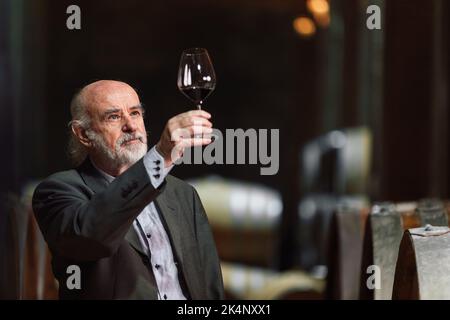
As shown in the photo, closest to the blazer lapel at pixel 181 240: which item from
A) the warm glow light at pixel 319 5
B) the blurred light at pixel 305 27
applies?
the warm glow light at pixel 319 5

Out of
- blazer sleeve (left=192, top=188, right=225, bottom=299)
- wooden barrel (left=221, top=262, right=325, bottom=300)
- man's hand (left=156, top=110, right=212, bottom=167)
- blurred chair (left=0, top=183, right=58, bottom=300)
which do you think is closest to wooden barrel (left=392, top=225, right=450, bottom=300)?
blazer sleeve (left=192, top=188, right=225, bottom=299)

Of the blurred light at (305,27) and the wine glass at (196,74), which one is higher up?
the blurred light at (305,27)

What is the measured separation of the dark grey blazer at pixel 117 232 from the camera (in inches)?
Answer: 66.3

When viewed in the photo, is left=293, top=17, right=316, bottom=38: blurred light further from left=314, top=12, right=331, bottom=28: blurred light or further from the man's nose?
the man's nose

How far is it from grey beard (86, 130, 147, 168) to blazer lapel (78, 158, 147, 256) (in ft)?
0.12

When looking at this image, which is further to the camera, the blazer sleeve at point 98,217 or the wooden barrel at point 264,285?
the wooden barrel at point 264,285

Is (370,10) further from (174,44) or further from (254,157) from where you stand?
(174,44)

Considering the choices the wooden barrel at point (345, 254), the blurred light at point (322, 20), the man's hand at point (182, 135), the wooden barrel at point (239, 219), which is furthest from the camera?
the blurred light at point (322, 20)

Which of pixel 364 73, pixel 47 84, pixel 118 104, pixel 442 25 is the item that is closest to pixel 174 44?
pixel 47 84

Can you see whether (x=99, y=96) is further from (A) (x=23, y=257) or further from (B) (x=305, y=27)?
(B) (x=305, y=27)

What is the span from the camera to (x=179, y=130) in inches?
66.2

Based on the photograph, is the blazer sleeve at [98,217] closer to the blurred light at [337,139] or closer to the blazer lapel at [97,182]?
the blazer lapel at [97,182]

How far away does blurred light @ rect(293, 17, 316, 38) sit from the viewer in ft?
22.0

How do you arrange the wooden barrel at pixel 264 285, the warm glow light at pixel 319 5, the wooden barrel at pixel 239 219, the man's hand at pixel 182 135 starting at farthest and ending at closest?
the wooden barrel at pixel 239 219
the warm glow light at pixel 319 5
the wooden barrel at pixel 264 285
the man's hand at pixel 182 135
